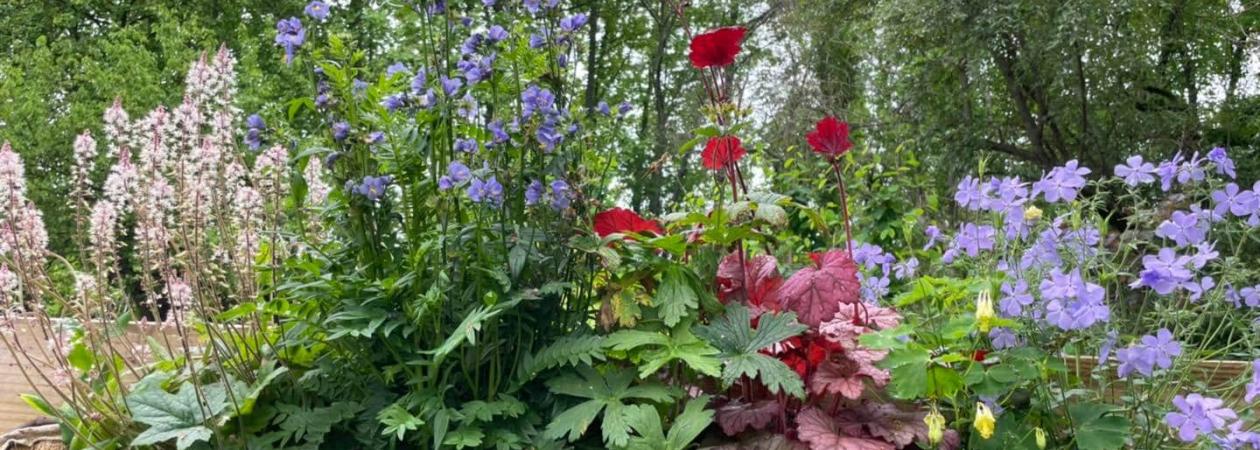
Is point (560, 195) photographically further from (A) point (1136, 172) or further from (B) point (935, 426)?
(A) point (1136, 172)

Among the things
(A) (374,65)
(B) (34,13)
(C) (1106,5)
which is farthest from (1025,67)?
(B) (34,13)

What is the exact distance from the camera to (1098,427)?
1.69 m

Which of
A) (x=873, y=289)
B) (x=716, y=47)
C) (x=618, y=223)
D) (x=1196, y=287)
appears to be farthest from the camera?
(x=873, y=289)

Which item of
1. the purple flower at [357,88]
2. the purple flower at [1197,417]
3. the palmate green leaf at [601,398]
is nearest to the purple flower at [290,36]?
the purple flower at [357,88]

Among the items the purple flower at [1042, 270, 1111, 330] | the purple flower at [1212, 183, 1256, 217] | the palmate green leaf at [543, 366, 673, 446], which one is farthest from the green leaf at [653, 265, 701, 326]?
the purple flower at [1212, 183, 1256, 217]

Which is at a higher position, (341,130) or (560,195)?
(341,130)

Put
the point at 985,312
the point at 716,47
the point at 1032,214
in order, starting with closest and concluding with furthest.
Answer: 1. the point at 985,312
2. the point at 1032,214
3. the point at 716,47

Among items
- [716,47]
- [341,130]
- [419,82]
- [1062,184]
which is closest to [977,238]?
[1062,184]

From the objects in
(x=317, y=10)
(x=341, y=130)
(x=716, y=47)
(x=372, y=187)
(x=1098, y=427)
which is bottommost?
(x=1098, y=427)

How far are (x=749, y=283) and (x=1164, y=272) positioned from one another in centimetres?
72

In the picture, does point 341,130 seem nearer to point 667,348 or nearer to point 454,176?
point 454,176

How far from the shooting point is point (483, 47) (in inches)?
71.4

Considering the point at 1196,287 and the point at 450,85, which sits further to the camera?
the point at 450,85

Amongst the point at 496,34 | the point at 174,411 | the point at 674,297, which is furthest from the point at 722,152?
the point at 174,411
